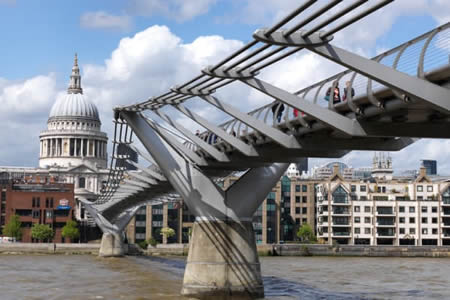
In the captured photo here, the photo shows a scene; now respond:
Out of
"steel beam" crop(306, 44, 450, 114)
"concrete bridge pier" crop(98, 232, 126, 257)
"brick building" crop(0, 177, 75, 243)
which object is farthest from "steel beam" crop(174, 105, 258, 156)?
"brick building" crop(0, 177, 75, 243)

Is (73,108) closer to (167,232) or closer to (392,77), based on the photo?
(167,232)

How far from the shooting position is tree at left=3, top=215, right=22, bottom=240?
356ft

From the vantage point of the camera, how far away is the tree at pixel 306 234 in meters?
111

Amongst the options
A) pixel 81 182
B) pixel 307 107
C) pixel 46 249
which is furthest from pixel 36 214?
pixel 307 107

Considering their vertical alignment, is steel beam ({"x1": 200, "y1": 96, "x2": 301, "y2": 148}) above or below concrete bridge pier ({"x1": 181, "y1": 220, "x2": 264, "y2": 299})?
above

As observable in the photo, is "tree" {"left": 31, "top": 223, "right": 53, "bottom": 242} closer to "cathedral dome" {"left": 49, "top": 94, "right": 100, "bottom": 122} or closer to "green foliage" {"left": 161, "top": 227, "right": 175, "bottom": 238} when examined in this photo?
"green foliage" {"left": 161, "top": 227, "right": 175, "bottom": 238}

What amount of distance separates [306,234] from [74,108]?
81.6m

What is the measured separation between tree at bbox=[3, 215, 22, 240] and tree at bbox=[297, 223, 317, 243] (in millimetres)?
38880

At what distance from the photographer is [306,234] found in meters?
112

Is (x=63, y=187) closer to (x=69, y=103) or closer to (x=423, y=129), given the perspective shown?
(x=69, y=103)

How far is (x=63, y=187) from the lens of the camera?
4990 inches

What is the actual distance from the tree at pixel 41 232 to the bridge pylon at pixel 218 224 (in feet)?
254

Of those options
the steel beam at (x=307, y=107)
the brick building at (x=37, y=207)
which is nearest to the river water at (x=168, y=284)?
the steel beam at (x=307, y=107)

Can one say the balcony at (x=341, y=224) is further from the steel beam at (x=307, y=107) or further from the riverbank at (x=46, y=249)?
the steel beam at (x=307, y=107)
